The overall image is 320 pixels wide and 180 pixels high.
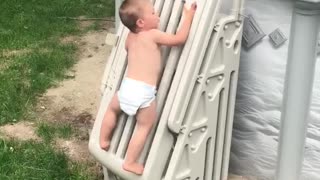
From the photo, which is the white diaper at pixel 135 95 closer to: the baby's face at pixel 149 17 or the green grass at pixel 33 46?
the baby's face at pixel 149 17

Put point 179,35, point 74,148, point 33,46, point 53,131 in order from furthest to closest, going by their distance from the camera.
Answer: point 33,46
point 53,131
point 74,148
point 179,35

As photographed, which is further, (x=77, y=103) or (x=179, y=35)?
(x=77, y=103)

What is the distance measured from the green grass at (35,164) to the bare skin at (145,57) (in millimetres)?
714

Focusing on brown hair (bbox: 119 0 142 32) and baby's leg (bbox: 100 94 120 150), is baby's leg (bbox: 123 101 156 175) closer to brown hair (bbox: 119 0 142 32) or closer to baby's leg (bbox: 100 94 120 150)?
baby's leg (bbox: 100 94 120 150)

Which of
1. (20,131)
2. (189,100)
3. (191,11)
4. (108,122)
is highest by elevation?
(191,11)

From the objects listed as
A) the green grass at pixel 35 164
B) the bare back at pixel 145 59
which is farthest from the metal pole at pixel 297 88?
the green grass at pixel 35 164

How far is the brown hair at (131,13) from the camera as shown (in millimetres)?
3850

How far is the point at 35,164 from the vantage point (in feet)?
15.3

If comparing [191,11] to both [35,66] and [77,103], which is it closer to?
[77,103]

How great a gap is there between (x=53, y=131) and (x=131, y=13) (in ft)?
5.00

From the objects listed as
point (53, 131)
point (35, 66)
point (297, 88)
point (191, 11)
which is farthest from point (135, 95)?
point (35, 66)

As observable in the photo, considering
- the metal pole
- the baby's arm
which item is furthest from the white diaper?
the metal pole

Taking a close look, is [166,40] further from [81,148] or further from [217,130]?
[81,148]

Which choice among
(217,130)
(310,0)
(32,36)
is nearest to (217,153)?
(217,130)
